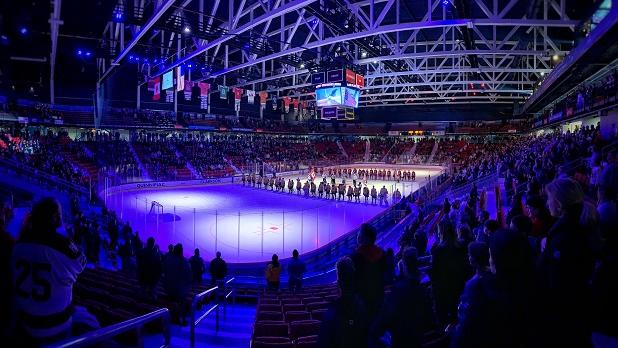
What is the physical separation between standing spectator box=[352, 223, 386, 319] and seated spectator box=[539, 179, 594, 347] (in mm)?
1307

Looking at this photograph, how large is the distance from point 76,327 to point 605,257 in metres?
3.79

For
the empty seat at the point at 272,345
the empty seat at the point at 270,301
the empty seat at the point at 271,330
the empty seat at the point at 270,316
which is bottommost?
the empty seat at the point at 270,301

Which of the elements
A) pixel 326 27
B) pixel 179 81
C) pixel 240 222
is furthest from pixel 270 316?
pixel 326 27

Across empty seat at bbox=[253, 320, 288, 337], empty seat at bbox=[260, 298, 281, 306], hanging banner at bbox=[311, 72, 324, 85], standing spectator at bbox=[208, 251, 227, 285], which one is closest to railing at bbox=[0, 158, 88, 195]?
hanging banner at bbox=[311, 72, 324, 85]

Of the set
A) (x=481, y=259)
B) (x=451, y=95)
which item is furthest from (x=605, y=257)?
(x=451, y=95)

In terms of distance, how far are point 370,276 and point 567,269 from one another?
152 centimetres

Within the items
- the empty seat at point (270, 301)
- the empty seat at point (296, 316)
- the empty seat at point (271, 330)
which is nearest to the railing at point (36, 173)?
the empty seat at point (270, 301)

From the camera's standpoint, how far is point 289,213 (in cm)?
1894

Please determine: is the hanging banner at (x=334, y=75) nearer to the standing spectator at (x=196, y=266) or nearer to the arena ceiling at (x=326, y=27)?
the arena ceiling at (x=326, y=27)

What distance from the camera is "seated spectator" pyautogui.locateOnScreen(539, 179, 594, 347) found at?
6.33ft

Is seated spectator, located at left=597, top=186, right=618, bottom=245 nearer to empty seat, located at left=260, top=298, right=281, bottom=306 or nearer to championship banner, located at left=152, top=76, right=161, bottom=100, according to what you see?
empty seat, located at left=260, top=298, right=281, bottom=306

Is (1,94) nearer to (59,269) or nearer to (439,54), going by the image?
(439,54)

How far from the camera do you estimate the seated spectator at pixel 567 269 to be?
6.33 feet

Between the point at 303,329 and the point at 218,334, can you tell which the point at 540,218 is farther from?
the point at 218,334
